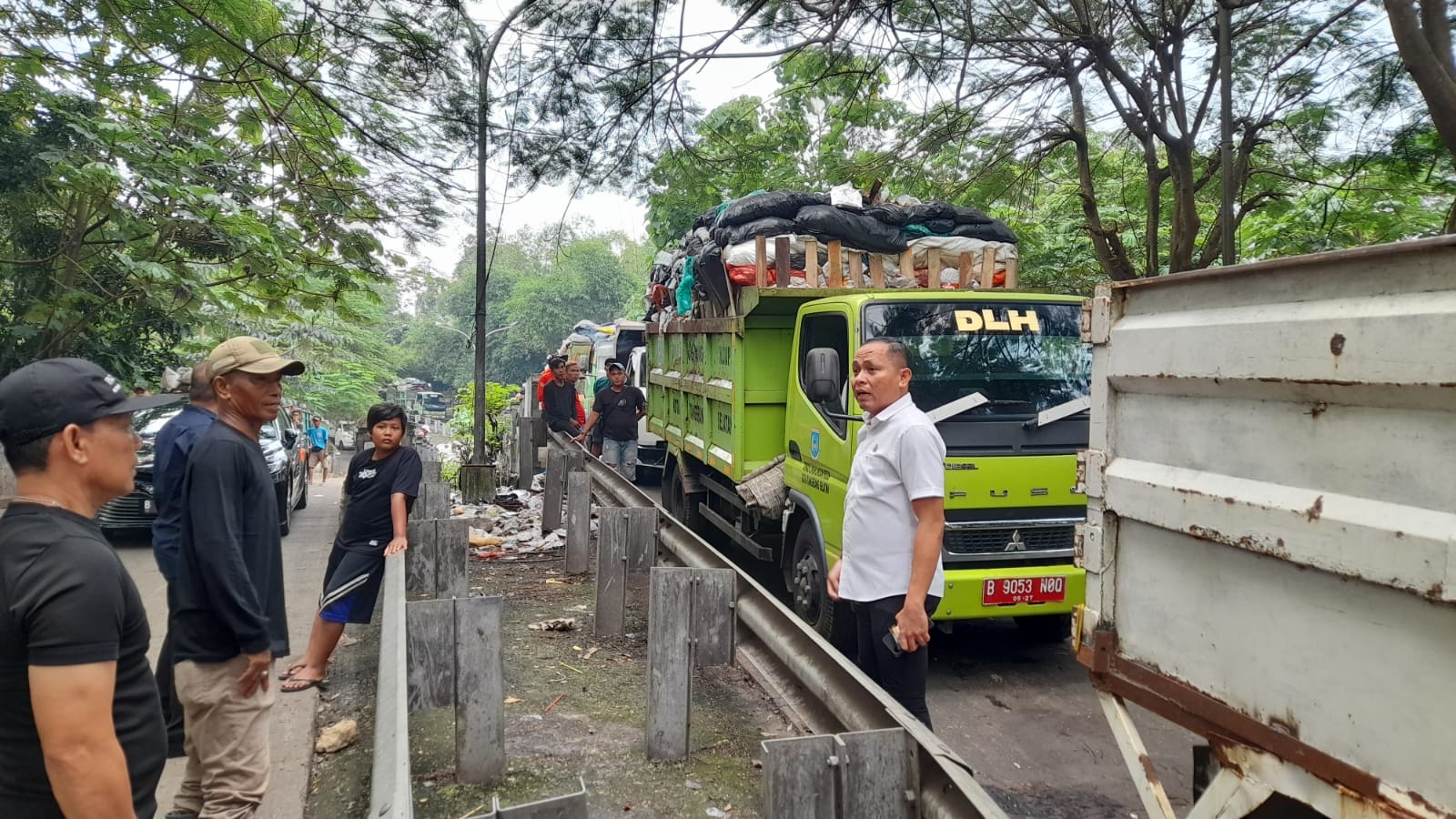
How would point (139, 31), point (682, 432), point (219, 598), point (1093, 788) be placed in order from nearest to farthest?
point (219, 598), point (1093, 788), point (139, 31), point (682, 432)

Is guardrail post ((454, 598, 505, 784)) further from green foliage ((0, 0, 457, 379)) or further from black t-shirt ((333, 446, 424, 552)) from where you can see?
green foliage ((0, 0, 457, 379))

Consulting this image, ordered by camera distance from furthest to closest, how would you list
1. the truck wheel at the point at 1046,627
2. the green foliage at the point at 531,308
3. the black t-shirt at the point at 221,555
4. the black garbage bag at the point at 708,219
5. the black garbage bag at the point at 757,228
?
the green foliage at the point at 531,308 < the black garbage bag at the point at 708,219 < the black garbage bag at the point at 757,228 < the truck wheel at the point at 1046,627 < the black t-shirt at the point at 221,555

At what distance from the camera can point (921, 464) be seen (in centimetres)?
320

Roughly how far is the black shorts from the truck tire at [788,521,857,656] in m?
2.49

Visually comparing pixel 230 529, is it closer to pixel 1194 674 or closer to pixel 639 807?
pixel 639 807

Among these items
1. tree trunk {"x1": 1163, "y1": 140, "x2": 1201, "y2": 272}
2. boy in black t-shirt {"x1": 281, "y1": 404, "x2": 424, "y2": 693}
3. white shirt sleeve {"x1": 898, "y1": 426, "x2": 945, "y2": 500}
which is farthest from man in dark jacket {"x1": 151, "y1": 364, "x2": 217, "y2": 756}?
tree trunk {"x1": 1163, "y1": 140, "x2": 1201, "y2": 272}

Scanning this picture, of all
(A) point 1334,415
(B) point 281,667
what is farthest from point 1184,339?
(B) point 281,667

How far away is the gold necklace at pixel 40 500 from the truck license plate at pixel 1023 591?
13.2ft

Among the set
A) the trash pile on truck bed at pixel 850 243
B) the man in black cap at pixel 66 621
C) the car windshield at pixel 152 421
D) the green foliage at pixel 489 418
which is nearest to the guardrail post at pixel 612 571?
the trash pile on truck bed at pixel 850 243

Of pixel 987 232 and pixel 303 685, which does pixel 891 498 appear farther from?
pixel 987 232

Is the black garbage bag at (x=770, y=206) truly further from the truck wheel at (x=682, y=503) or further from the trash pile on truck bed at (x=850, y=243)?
the truck wheel at (x=682, y=503)

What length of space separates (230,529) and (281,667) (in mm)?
2804

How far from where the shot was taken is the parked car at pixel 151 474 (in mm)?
9199

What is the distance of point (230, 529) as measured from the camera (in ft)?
9.49
